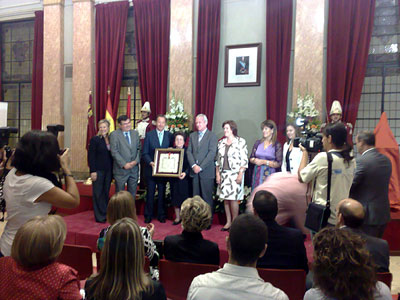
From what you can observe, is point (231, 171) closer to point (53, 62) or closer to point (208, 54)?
point (208, 54)

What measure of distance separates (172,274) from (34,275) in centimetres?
85

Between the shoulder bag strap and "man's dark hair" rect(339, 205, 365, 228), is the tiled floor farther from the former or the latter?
"man's dark hair" rect(339, 205, 365, 228)

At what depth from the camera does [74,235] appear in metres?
4.52

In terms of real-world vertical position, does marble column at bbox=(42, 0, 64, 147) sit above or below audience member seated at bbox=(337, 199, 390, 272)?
above

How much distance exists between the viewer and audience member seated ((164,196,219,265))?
211 centimetres

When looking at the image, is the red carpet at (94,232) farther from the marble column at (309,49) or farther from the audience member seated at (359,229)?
the marble column at (309,49)

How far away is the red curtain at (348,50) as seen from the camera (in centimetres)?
592

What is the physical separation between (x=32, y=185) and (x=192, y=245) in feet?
3.12

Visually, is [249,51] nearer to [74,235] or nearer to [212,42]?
[212,42]

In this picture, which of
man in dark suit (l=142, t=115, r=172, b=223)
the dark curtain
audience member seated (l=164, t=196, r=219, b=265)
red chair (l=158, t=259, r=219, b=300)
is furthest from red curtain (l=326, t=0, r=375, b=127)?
the dark curtain

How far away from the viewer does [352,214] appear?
2119 millimetres

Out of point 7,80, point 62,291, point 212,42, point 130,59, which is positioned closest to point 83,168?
point 130,59

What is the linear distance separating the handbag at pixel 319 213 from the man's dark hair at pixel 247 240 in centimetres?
138

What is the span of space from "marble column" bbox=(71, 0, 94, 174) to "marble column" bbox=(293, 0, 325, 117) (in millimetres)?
4364
